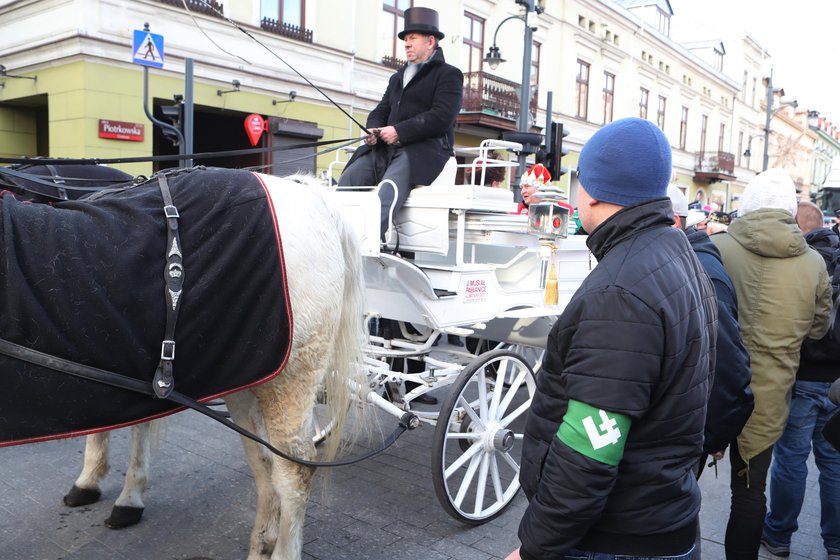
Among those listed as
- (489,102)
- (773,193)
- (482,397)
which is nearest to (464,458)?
(482,397)

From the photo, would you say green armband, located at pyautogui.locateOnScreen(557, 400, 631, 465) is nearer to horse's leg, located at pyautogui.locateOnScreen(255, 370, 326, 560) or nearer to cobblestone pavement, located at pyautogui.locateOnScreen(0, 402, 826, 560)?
horse's leg, located at pyautogui.locateOnScreen(255, 370, 326, 560)

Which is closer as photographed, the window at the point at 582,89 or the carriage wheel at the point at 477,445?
the carriage wheel at the point at 477,445

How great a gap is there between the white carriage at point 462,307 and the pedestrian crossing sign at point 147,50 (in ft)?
11.7

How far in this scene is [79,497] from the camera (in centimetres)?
348

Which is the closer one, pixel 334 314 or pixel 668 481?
pixel 668 481

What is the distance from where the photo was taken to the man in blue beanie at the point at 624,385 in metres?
1.37

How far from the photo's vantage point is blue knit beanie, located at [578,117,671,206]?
1.52m

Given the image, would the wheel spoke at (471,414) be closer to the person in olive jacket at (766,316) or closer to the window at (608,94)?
the person in olive jacket at (766,316)

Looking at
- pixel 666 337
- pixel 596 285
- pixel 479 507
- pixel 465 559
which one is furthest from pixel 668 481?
pixel 479 507

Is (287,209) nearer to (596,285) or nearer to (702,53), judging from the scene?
(596,285)

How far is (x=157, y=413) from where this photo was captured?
2340 mm

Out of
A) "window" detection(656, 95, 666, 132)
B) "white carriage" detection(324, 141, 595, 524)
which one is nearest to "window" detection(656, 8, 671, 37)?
"window" detection(656, 95, 666, 132)

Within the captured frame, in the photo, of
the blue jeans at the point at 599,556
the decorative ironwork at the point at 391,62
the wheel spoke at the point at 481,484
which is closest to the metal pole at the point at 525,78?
the decorative ironwork at the point at 391,62

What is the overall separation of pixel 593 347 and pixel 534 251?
10.2 ft
